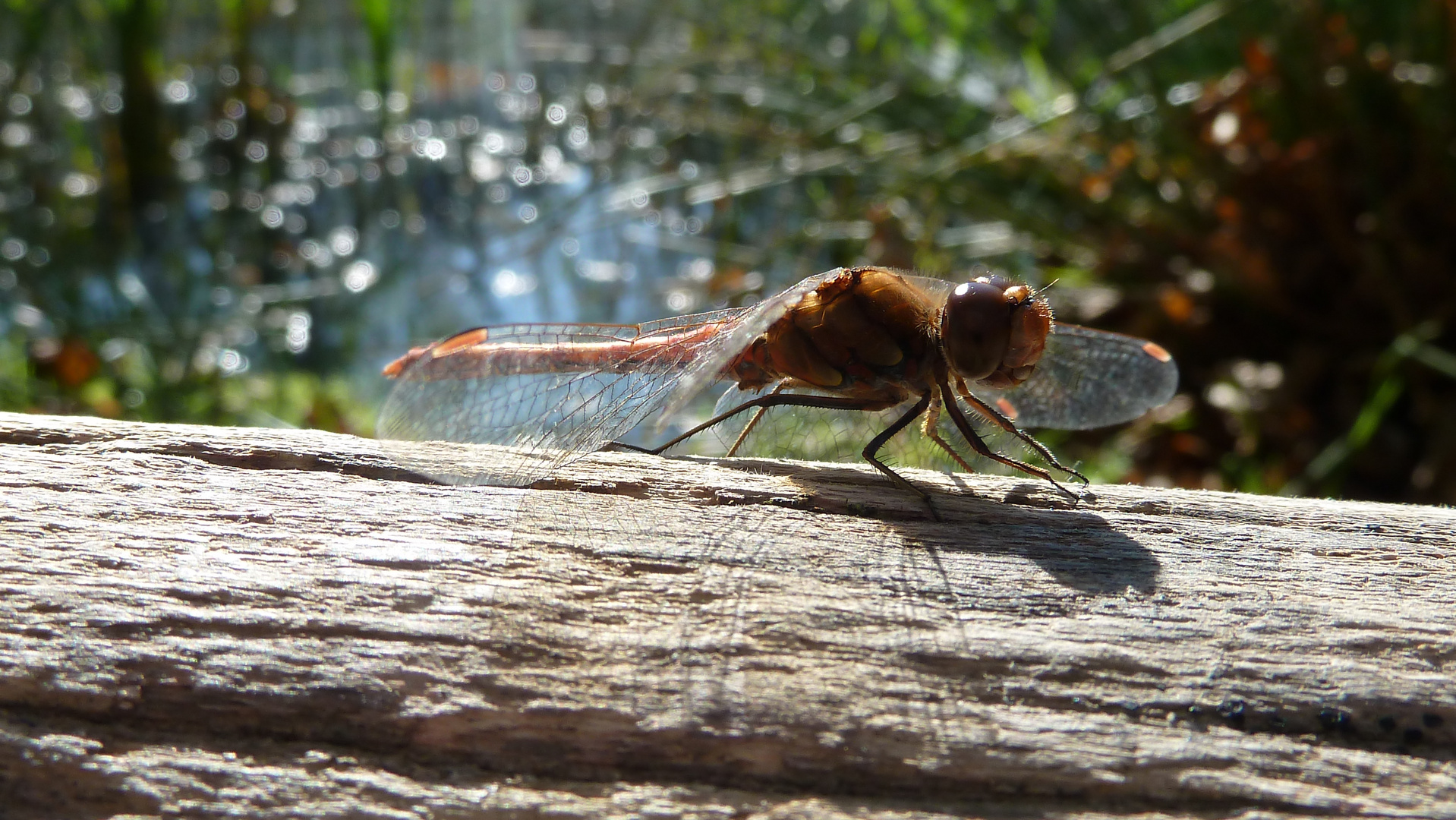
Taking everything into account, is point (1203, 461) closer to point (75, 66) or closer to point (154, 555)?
point (154, 555)

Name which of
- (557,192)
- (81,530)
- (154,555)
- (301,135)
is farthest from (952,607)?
(301,135)

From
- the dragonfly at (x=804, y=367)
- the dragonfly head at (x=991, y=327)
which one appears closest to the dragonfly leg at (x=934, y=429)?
the dragonfly at (x=804, y=367)

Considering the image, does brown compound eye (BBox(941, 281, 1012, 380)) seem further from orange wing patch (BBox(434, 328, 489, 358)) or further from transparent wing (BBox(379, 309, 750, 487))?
orange wing patch (BBox(434, 328, 489, 358))

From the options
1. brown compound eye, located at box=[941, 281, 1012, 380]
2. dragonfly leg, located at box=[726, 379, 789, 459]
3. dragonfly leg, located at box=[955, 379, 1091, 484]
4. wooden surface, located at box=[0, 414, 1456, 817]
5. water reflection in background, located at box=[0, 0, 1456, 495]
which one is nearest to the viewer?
wooden surface, located at box=[0, 414, 1456, 817]

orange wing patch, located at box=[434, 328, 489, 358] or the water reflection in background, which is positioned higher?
the water reflection in background

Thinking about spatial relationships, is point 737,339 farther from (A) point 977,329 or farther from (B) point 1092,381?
(B) point 1092,381

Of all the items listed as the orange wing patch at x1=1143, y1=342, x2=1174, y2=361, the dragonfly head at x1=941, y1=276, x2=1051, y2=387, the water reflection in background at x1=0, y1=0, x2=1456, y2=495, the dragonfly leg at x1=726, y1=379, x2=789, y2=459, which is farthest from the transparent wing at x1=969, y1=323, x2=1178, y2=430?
the water reflection in background at x1=0, y1=0, x2=1456, y2=495
